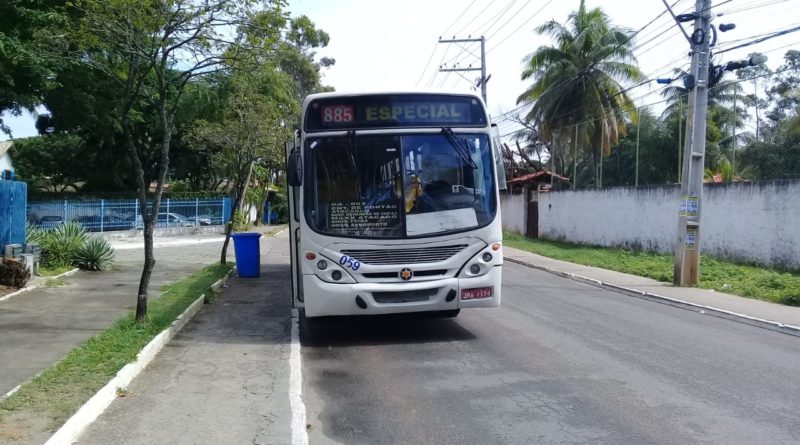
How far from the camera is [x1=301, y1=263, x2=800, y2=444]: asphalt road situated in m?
5.13

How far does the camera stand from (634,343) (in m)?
8.47

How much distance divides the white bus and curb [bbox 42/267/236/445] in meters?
1.83

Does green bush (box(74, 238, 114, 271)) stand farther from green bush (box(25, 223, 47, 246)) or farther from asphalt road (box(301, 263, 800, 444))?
asphalt road (box(301, 263, 800, 444))

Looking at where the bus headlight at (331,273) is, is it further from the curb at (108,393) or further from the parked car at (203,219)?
the parked car at (203,219)

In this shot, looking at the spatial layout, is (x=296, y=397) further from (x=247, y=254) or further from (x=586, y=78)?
(x=586, y=78)

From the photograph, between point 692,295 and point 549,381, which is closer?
point 549,381

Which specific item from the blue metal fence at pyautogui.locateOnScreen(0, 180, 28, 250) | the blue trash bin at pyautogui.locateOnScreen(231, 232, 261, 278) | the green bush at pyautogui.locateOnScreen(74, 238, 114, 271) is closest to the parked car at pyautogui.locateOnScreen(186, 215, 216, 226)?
the green bush at pyautogui.locateOnScreen(74, 238, 114, 271)

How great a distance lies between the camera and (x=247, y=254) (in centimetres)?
1583

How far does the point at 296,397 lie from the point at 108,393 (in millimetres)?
1644

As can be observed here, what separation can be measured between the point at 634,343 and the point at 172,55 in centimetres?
714

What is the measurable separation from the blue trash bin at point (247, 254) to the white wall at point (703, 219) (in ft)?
42.4

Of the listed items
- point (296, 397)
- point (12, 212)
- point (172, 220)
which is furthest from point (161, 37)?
point (172, 220)

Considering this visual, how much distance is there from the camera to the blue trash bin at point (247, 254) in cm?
1557

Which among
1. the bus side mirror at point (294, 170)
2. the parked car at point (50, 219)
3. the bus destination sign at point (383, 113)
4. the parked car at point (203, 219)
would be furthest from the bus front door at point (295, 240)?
the parked car at point (203, 219)
